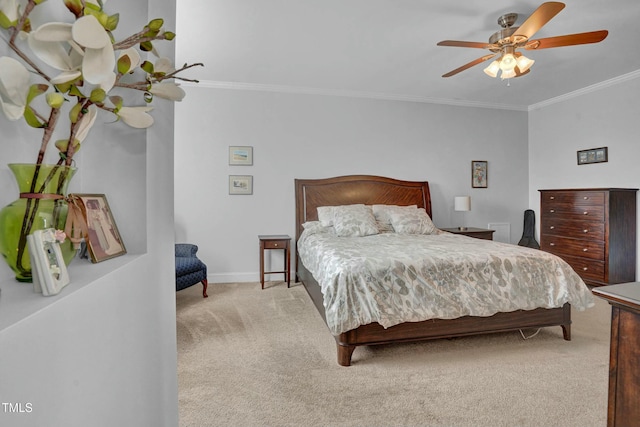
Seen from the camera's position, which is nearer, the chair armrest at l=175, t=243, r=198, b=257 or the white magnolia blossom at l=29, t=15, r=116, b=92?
the white magnolia blossom at l=29, t=15, r=116, b=92

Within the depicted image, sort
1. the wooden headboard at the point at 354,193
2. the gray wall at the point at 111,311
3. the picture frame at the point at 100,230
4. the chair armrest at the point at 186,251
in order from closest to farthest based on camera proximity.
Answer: the gray wall at the point at 111,311
the picture frame at the point at 100,230
the chair armrest at the point at 186,251
the wooden headboard at the point at 354,193

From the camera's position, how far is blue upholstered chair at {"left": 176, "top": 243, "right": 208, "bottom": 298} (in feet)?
10.7

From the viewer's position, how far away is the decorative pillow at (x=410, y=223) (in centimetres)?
405

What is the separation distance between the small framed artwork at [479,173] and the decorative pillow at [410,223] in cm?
157

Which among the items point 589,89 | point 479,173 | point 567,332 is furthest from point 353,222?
point 589,89

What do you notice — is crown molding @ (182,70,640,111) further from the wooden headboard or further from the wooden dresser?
the wooden dresser

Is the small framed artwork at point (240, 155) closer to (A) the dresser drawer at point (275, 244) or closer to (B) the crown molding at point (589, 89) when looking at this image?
(A) the dresser drawer at point (275, 244)

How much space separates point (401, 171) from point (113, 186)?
4415 mm

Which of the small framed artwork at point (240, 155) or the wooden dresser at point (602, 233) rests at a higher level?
the small framed artwork at point (240, 155)

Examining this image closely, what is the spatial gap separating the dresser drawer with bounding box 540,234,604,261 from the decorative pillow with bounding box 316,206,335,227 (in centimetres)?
308

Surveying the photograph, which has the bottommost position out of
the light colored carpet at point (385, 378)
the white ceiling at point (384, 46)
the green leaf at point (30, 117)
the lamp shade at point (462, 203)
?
the light colored carpet at point (385, 378)

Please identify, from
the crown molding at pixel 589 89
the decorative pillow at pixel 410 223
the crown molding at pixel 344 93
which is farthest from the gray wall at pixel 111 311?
the crown molding at pixel 589 89

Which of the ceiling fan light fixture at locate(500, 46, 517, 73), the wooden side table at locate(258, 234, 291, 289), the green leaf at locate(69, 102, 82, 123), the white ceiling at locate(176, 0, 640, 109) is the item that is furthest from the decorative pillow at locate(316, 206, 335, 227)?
the green leaf at locate(69, 102, 82, 123)

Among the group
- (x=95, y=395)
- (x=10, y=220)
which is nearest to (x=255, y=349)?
(x=95, y=395)
